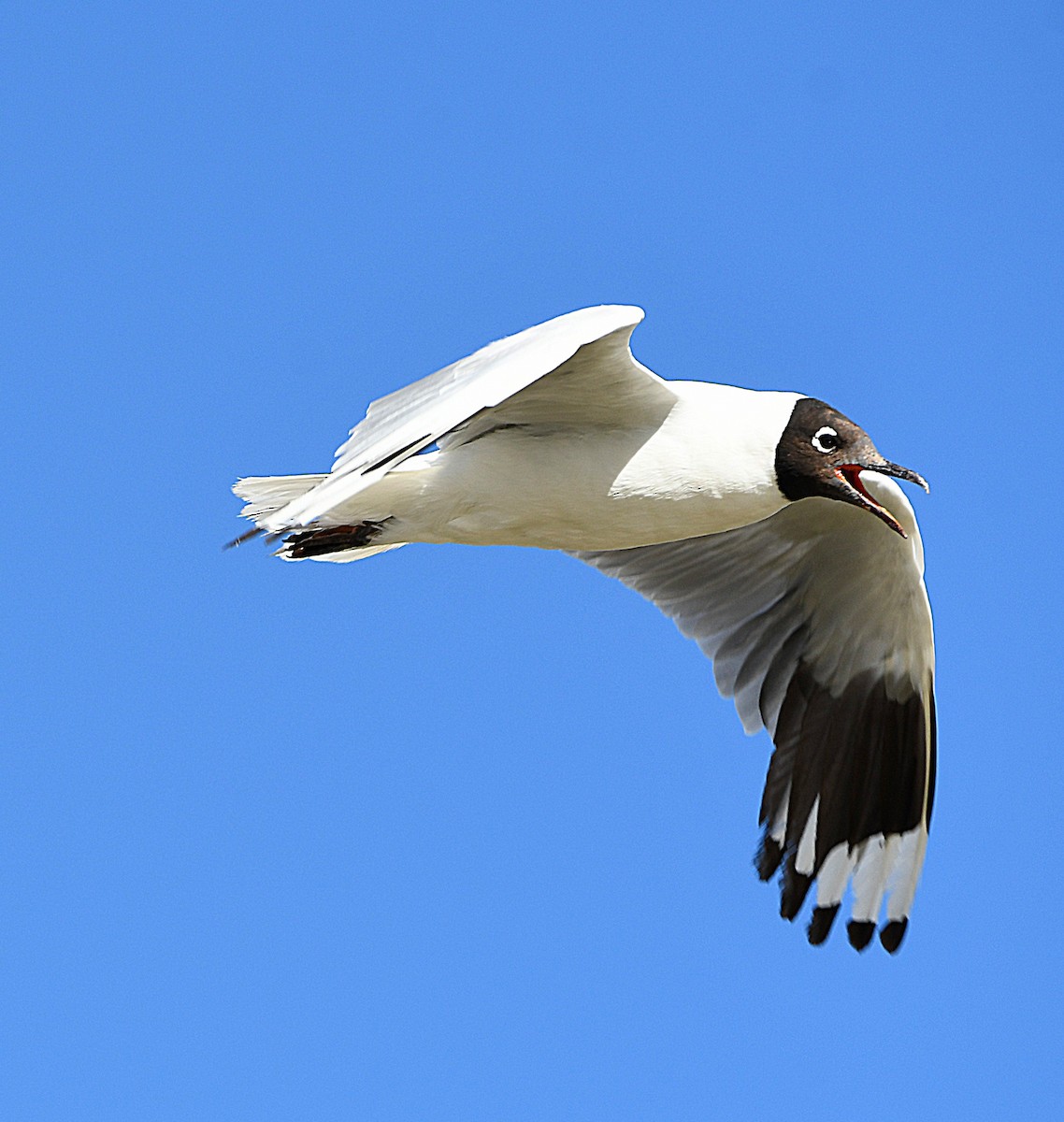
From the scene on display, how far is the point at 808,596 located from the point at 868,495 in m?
1.00

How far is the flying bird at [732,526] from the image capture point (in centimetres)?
448

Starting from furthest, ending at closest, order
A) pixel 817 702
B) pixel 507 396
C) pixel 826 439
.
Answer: pixel 817 702, pixel 826 439, pixel 507 396

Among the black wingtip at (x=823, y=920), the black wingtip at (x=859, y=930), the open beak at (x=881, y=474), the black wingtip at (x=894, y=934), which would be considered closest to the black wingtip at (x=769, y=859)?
the black wingtip at (x=823, y=920)

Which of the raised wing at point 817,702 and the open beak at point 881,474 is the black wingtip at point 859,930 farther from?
the open beak at point 881,474

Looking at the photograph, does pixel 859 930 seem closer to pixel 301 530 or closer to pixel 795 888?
pixel 795 888

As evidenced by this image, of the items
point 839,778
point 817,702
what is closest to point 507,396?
point 817,702

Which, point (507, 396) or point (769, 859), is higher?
point (507, 396)

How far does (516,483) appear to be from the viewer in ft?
16.7

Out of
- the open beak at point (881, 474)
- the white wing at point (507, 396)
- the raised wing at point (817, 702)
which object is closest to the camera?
the white wing at point (507, 396)

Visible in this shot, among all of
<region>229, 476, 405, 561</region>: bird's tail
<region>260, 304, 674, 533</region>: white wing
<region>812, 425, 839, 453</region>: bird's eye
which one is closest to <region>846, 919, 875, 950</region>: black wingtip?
<region>812, 425, 839, 453</region>: bird's eye

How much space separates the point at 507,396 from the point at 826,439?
1.51 meters

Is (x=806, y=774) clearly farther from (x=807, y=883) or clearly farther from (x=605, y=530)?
(x=605, y=530)

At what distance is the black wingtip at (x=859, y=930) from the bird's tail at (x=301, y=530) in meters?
2.34

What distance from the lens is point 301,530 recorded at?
535cm
